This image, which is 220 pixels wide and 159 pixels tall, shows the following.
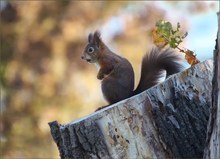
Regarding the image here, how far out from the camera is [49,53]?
36.2 feet

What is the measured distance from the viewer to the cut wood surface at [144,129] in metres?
2.62

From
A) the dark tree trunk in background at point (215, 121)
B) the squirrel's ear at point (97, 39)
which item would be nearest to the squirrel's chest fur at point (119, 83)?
the squirrel's ear at point (97, 39)

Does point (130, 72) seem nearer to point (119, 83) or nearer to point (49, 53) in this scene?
point (119, 83)

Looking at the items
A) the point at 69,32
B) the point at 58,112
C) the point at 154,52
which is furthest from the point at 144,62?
the point at 69,32

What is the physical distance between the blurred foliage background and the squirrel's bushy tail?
22.5 ft

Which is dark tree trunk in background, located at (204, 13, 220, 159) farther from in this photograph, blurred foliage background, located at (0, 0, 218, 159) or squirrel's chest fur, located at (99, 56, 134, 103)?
blurred foliage background, located at (0, 0, 218, 159)

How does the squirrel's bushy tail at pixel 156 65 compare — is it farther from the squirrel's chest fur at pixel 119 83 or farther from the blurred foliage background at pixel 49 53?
the blurred foliage background at pixel 49 53

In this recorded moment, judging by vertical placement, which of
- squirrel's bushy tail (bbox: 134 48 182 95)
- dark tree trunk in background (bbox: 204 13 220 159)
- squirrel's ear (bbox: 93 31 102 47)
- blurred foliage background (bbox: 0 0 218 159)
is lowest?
dark tree trunk in background (bbox: 204 13 220 159)

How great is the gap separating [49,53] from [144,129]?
333 inches

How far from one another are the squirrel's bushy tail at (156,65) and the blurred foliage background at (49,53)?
685 centimetres

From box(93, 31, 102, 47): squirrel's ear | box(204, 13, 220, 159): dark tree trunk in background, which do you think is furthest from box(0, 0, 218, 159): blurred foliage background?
box(204, 13, 220, 159): dark tree trunk in background

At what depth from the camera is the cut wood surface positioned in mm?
2621

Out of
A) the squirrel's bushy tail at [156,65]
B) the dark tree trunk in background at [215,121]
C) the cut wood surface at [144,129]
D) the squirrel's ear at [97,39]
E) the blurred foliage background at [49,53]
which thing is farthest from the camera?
the blurred foliage background at [49,53]

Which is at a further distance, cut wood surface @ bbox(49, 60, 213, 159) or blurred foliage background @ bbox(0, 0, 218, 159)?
blurred foliage background @ bbox(0, 0, 218, 159)
